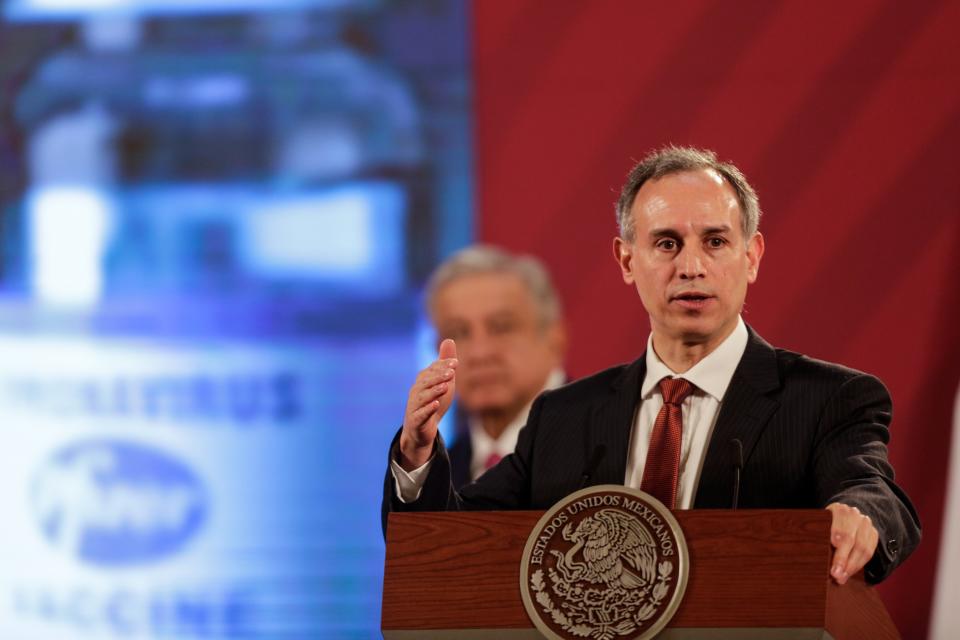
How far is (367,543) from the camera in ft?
14.1

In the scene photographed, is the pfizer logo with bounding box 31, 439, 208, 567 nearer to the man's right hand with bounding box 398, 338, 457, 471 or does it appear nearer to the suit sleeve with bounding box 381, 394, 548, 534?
the suit sleeve with bounding box 381, 394, 548, 534

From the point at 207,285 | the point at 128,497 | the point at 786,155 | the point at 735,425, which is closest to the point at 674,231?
the point at 735,425

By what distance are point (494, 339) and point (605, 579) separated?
2200mm

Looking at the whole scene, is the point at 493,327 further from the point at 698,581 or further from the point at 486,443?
the point at 698,581

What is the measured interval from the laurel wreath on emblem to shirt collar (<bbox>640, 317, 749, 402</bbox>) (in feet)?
1.45

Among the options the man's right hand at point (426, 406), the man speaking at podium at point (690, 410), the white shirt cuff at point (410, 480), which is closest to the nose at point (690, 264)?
the man speaking at podium at point (690, 410)

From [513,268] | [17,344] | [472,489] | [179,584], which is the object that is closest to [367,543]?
[179,584]

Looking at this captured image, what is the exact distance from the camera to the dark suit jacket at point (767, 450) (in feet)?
6.30

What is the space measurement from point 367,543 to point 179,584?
25.8 inches

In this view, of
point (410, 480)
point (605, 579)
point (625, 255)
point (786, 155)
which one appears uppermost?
point (786, 155)

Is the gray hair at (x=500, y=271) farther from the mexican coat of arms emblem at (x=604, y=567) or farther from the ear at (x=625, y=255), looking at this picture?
the mexican coat of arms emblem at (x=604, y=567)

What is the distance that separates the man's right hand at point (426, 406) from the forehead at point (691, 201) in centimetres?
44

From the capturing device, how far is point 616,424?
7.15 ft

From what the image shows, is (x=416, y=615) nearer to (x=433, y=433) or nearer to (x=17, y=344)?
(x=433, y=433)
